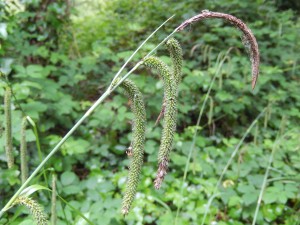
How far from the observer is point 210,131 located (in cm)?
369

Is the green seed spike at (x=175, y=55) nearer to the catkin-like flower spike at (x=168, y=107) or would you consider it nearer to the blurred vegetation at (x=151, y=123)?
the catkin-like flower spike at (x=168, y=107)

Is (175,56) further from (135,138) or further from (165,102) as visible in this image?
(135,138)

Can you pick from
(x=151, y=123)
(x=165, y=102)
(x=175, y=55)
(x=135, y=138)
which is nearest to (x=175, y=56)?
(x=175, y=55)

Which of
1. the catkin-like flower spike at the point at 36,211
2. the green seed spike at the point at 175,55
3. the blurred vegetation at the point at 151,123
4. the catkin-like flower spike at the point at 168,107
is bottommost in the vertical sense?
the blurred vegetation at the point at 151,123

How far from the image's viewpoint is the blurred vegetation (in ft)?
8.35

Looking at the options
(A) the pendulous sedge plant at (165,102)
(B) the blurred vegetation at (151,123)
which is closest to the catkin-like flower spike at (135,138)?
(A) the pendulous sedge plant at (165,102)

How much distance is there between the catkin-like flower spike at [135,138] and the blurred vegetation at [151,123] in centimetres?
83

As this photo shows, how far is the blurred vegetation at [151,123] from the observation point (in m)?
2.54

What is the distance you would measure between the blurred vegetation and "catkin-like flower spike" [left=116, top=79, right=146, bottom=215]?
83 centimetres

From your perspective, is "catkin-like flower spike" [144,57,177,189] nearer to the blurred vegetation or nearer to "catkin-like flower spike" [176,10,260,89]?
"catkin-like flower spike" [176,10,260,89]

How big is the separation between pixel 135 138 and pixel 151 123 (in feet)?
7.77

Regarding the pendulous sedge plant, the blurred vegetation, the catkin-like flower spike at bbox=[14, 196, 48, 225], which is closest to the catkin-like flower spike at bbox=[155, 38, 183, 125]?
the pendulous sedge plant

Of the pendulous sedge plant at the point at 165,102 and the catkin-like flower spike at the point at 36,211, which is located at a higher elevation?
the pendulous sedge plant at the point at 165,102

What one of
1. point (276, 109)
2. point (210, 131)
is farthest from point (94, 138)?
point (276, 109)
